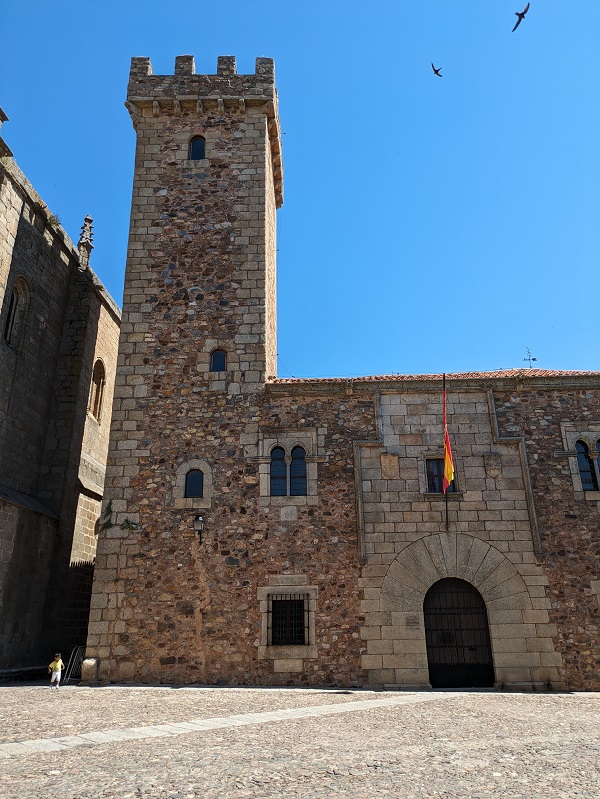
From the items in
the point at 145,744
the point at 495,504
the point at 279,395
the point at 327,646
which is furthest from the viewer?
the point at 279,395

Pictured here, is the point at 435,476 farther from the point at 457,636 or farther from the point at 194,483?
the point at 194,483

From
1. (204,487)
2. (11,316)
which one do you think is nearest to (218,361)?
(204,487)

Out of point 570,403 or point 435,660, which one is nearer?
point 435,660

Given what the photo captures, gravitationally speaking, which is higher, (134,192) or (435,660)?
(134,192)

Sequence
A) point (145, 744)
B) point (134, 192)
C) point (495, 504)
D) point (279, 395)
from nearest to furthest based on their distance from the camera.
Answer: point (145, 744) < point (495, 504) < point (279, 395) < point (134, 192)

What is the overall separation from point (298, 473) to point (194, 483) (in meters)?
2.28

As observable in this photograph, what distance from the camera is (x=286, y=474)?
44.6ft

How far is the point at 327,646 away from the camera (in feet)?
40.4

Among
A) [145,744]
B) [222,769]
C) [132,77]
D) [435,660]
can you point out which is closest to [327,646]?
[435,660]

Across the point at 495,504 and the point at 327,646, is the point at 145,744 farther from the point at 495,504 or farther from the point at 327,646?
the point at 495,504

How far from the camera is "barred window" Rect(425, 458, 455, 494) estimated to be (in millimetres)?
13500

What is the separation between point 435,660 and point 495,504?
343 cm

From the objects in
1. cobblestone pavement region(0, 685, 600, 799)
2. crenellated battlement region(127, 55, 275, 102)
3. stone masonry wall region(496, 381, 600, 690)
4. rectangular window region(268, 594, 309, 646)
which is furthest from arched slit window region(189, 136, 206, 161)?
cobblestone pavement region(0, 685, 600, 799)

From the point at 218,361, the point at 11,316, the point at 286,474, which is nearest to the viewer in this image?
the point at 286,474
